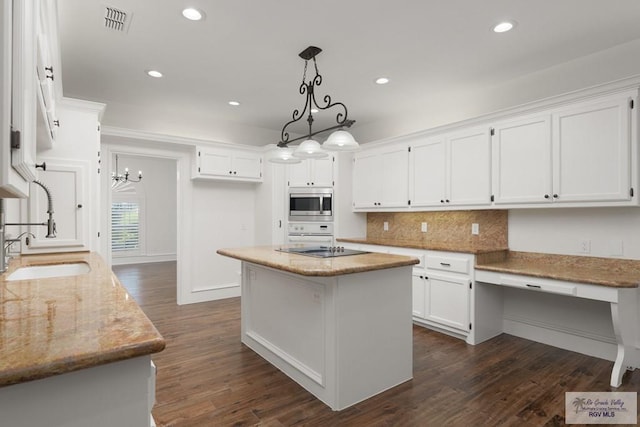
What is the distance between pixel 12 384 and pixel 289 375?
2203 millimetres

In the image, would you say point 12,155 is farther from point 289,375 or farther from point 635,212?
point 635,212

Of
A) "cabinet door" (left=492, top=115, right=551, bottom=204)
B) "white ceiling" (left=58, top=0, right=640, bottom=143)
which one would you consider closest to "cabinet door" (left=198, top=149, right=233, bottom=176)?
"white ceiling" (left=58, top=0, right=640, bottom=143)

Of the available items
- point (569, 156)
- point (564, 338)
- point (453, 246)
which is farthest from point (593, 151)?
point (564, 338)

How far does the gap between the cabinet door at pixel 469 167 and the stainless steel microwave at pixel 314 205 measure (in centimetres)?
174

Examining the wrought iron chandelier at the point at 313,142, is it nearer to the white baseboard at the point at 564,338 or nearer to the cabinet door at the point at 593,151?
the cabinet door at the point at 593,151

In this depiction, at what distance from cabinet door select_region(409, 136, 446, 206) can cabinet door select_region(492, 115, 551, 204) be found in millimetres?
610

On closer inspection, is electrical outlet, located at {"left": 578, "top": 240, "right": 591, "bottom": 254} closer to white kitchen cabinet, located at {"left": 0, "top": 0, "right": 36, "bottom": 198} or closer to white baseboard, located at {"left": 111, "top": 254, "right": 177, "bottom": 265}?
white kitchen cabinet, located at {"left": 0, "top": 0, "right": 36, "bottom": 198}

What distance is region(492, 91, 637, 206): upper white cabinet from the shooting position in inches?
106

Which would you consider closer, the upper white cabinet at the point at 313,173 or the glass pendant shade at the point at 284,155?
the glass pendant shade at the point at 284,155

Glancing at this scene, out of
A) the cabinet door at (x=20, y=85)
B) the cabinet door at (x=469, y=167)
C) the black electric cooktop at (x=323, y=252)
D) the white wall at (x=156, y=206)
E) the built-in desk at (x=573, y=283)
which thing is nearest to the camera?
the cabinet door at (x=20, y=85)

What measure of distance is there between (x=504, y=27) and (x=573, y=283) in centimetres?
208

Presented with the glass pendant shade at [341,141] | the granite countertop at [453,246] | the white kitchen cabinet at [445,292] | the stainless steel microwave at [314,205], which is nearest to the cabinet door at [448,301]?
the white kitchen cabinet at [445,292]

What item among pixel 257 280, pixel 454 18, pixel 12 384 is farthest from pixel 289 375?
pixel 454 18

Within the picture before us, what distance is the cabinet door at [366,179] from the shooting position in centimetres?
472
